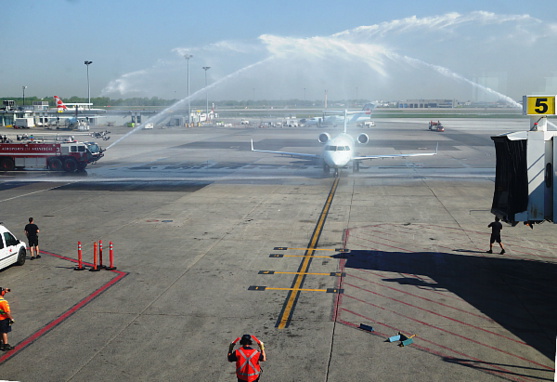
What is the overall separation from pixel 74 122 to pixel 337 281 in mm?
128593

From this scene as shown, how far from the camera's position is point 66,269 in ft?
76.2

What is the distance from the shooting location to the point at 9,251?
22.4 meters

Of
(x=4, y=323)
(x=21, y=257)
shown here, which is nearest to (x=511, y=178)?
(x=4, y=323)

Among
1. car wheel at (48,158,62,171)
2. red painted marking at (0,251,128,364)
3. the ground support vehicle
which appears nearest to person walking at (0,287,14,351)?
red painted marking at (0,251,128,364)

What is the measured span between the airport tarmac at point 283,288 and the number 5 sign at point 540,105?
6402 mm

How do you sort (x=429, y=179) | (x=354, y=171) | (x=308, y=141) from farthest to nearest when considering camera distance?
(x=308, y=141)
(x=354, y=171)
(x=429, y=179)

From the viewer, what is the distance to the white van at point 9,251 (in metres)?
22.0

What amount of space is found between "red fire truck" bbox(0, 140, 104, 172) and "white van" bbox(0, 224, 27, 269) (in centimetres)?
3660

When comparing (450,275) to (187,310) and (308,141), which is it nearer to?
(187,310)

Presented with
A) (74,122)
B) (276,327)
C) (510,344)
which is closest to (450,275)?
(510,344)

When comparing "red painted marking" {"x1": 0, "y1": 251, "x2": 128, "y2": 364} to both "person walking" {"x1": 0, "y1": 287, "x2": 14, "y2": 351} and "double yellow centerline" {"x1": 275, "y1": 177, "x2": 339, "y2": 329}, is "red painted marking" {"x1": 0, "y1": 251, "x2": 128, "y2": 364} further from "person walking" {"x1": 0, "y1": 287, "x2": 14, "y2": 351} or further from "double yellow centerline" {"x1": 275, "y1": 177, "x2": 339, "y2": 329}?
"double yellow centerline" {"x1": 275, "y1": 177, "x2": 339, "y2": 329}

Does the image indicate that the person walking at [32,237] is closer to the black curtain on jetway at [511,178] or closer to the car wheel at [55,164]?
the black curtain on jetway at [511,178]

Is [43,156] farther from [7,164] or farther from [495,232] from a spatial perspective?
[495,232]

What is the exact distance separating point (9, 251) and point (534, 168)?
68.6 feet
